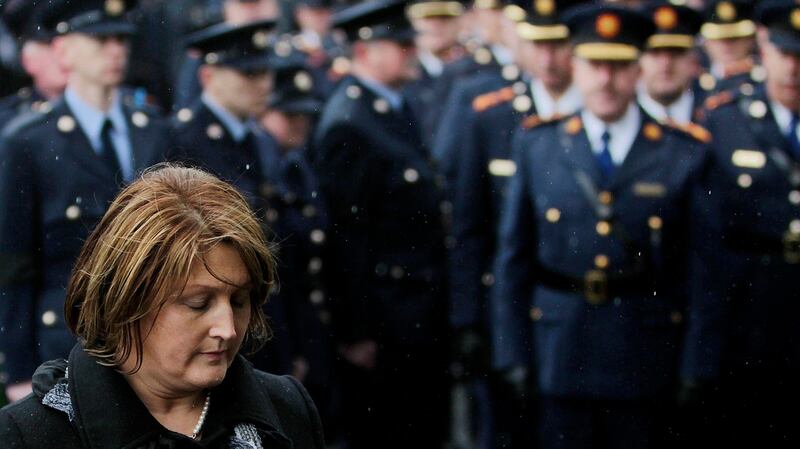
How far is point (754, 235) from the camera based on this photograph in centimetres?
536

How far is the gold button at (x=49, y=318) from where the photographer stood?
14.6ft

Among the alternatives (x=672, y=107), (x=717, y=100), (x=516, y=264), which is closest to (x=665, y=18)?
(x=672, y=107)

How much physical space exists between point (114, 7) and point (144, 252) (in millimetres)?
2785

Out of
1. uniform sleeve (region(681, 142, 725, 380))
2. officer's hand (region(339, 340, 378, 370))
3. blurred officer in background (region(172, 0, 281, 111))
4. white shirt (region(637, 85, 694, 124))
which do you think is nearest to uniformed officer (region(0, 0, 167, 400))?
blurred officer in background (region(172, 0, 281, 111))

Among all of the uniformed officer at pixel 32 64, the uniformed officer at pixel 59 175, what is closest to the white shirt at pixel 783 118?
the uniformed officer at pixel 59 175

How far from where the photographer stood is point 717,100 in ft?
18.1

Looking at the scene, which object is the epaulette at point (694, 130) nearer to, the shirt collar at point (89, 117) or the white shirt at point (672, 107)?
the white shirt at point (672, 107)

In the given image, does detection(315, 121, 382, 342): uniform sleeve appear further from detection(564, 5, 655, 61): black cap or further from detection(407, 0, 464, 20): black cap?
detection(564, 5, 655, 61): black cap

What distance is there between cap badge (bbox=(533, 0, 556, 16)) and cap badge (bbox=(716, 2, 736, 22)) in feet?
2.17

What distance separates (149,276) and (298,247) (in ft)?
10.8

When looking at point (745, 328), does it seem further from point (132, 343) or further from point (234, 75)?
point (132, 343)

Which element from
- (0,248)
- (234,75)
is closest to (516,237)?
(234,75)

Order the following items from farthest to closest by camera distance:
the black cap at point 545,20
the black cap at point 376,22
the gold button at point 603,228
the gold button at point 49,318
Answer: the black cap at point 376,22
the black cap at point 545,20
the gold button at point 603,228
the gold button at point 49,318

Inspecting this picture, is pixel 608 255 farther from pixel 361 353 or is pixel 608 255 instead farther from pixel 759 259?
pixel 361 353
